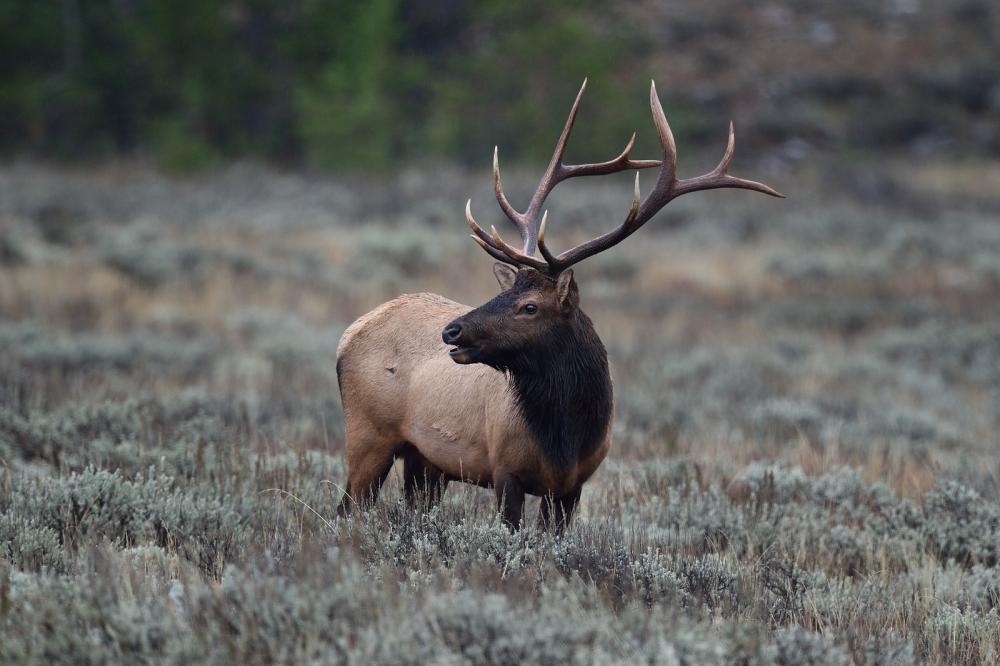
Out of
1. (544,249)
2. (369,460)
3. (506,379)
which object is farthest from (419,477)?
(544,249)

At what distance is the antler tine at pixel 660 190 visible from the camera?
202 inches

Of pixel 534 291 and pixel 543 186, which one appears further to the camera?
pixel 543 186

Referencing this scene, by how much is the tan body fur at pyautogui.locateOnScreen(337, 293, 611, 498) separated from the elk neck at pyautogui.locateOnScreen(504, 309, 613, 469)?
5 cm

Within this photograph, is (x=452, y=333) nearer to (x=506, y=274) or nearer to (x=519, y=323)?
(x=519, y=323)

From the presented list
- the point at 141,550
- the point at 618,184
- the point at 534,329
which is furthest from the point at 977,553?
the point at 618,184

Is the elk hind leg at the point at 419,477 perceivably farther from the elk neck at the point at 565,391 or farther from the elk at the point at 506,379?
the elk neck at the point at 565,391

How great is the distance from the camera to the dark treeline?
27.2 m

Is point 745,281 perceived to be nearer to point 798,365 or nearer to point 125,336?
point 798,365

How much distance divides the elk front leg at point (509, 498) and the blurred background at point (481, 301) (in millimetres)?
191

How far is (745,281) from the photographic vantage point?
17.3 meters

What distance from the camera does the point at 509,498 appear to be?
4.98 meters

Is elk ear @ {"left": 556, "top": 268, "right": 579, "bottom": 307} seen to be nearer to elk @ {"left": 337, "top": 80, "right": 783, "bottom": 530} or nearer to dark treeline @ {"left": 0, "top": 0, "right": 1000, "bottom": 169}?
elk @ {"left": 337, "top": 80, "right": 783, "bottom": 530}

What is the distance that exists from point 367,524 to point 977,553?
3.14m

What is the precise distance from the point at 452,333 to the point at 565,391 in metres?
0.62
